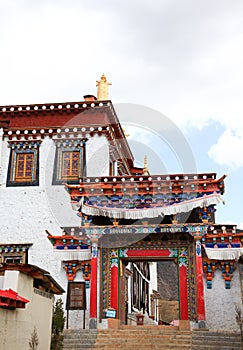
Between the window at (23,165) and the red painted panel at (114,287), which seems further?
the window at (23,165)

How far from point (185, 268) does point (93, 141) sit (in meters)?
7.84

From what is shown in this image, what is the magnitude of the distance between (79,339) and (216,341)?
12.0ft

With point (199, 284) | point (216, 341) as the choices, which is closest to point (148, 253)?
point (199, 284)

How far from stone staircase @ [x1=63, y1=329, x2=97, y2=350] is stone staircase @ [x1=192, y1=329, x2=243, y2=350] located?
2737 millimetres

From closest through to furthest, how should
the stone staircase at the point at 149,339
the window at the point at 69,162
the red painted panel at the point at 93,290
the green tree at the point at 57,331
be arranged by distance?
the green tree at the point at 57,331 < the stone staircase at the point at 149,339 < the red painted panel at the point at 93,290 < the window at the point at 69,162

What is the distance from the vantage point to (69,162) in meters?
20.1

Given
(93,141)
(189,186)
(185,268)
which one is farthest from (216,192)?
(93,141)

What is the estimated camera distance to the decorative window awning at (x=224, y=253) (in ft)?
47.3

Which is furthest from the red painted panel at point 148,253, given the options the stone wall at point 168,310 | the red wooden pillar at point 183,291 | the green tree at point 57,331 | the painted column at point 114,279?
the stone wall at point 168,310

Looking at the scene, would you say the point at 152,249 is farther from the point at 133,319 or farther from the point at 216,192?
the point at 133,319

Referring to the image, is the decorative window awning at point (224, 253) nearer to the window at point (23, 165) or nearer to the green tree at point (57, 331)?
the green tree at point (57, 331)

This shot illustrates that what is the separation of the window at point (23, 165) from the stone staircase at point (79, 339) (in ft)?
28.2

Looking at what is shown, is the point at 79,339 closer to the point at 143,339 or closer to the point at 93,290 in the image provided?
the point at 143,339

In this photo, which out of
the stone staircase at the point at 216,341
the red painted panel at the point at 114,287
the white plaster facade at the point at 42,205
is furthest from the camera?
the white plaster facade at the point at 42,205
